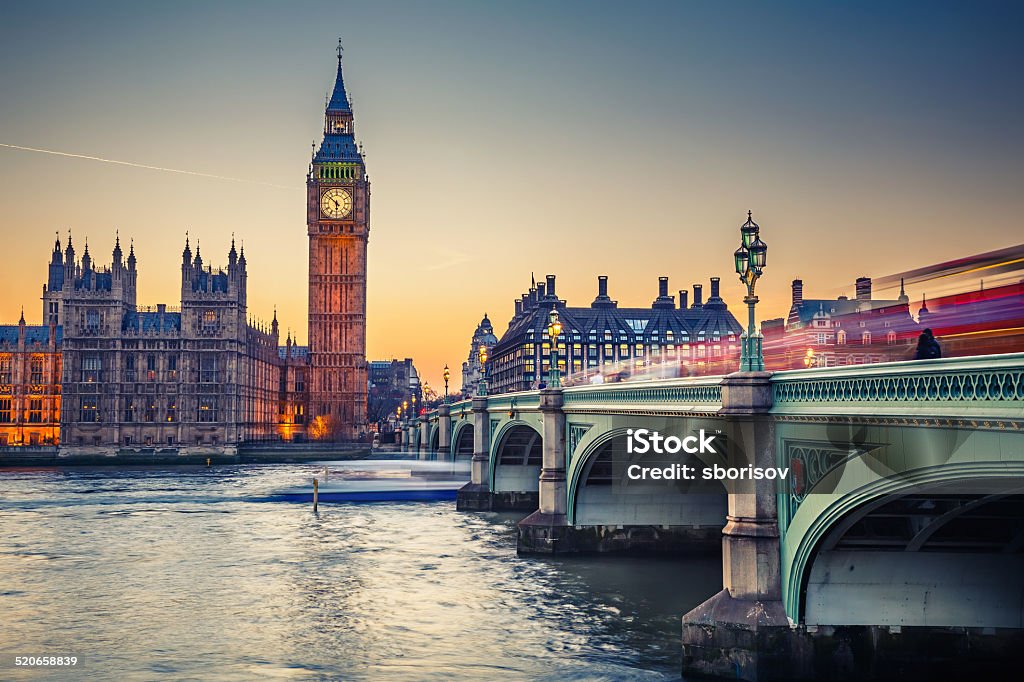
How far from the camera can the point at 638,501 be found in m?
41.6

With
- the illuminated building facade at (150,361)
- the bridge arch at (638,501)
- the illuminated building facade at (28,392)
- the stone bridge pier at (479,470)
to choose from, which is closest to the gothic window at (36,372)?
the illuminated building facade at (28,392)

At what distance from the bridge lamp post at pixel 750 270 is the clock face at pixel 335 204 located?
155483mm

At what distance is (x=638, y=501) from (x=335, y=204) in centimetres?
13898

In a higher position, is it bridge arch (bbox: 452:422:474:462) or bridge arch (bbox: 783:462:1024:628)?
bridge arch (bbox: 452:422:474:462)

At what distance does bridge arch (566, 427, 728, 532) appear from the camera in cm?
4094

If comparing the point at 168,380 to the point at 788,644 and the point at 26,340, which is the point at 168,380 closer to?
the point at 26,340

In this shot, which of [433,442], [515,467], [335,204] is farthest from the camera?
[335,204]

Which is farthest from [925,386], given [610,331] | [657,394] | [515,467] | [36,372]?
[610,331]

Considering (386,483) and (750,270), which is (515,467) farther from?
(750,270)

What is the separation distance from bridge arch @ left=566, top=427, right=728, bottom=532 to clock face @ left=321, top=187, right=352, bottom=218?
13735cm

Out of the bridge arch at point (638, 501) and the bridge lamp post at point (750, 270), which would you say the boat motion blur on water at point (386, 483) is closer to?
the bridge arch at point (638, 501)

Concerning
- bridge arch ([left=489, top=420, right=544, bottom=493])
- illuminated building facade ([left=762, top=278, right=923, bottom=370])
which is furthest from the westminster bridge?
bridge arch ([left=489, top=420, right=544, bottom=493])

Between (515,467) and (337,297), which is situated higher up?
(337,297)

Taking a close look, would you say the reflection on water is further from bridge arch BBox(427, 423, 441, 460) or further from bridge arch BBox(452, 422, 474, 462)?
bridge arch BBox(427, 423, 441, 460)
